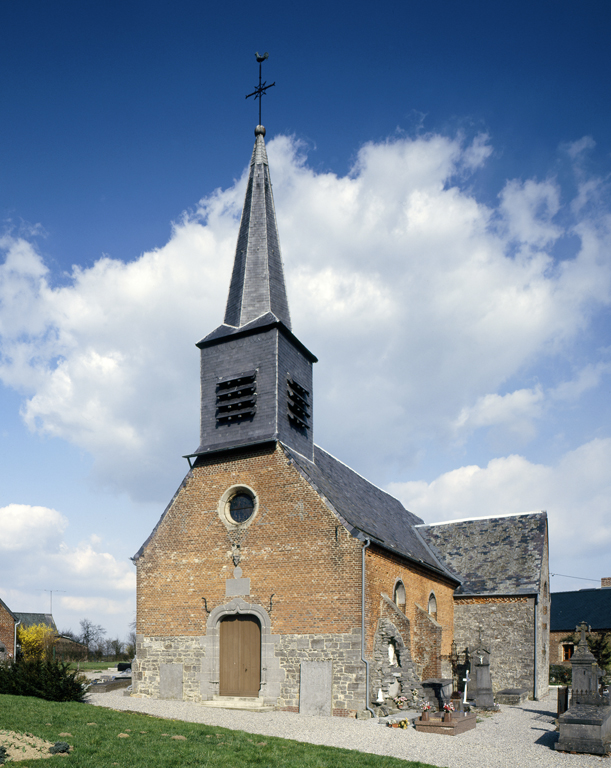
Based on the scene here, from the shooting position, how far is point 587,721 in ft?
43.6

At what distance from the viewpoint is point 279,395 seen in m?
20.3

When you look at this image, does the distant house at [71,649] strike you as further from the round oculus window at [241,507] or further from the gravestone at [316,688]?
the gravestone at [316,688]

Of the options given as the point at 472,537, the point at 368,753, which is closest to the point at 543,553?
the point at 472,537

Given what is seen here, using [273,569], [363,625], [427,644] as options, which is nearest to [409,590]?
[427,644]

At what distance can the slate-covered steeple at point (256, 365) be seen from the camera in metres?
20.5

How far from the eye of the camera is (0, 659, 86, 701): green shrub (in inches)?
651

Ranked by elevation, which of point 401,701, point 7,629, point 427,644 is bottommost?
point 7,629

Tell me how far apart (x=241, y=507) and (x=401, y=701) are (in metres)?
7.13

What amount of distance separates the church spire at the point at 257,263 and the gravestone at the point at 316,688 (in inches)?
428

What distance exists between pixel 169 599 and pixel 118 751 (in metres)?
9.87

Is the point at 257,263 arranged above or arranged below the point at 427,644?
above

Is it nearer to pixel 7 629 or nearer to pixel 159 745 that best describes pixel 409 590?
pixel 159 745

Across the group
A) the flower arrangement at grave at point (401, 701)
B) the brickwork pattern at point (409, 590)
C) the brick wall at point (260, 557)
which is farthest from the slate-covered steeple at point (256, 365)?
the flower arrangement at grave at point (401, 701)

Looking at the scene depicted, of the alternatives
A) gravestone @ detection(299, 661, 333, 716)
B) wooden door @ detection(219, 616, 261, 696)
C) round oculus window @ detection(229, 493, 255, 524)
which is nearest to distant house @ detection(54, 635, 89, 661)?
wooden door @ detection(219, 616, 261, 696)
